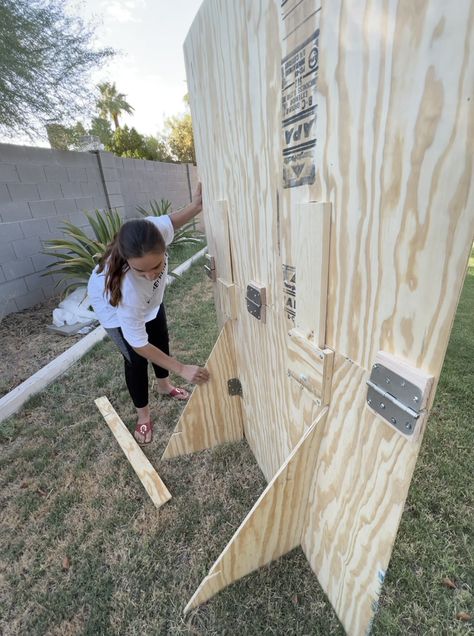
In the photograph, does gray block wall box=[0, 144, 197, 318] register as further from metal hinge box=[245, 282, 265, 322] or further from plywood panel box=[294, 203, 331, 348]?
plywood panel box=[294, 203, 331, 348]

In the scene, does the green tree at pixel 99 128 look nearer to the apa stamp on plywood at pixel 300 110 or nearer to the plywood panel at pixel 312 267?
the apa stamp on plywood at pixel 300 110

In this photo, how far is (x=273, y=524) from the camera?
1.31 meters

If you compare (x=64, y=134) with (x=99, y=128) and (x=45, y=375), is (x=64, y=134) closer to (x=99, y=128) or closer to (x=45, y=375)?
(x=99, y=128)

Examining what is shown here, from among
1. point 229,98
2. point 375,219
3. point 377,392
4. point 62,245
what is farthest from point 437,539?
point 62,245

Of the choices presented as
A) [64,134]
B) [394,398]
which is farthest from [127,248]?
[64,134]

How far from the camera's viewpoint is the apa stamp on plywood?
2.51ft

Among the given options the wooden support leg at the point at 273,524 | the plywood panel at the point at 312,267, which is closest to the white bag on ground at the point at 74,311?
the wooden support leg at the point at 273,524

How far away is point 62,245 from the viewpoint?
4.20 metres

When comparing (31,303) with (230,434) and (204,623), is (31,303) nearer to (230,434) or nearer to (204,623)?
(230,434)

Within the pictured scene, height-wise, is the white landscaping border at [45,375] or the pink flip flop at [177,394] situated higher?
the white landscaping border at [45,375]

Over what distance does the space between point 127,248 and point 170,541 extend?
57.9 inches

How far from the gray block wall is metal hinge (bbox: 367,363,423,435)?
4.39 metres

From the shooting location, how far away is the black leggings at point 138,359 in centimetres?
201

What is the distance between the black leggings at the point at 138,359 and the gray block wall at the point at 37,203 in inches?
108
